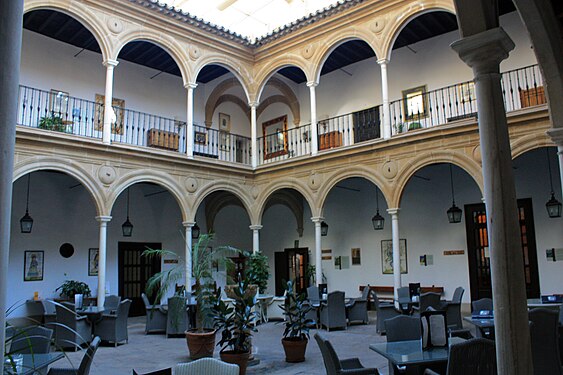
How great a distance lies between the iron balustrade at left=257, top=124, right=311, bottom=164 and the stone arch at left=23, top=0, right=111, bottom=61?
5617mm

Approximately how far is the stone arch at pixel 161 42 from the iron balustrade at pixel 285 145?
11.5 feet

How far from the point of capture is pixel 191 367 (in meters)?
3.76

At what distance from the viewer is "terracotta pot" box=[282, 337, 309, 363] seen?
25.2ft

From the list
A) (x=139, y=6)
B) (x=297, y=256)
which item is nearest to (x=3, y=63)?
(x=139, y=6)

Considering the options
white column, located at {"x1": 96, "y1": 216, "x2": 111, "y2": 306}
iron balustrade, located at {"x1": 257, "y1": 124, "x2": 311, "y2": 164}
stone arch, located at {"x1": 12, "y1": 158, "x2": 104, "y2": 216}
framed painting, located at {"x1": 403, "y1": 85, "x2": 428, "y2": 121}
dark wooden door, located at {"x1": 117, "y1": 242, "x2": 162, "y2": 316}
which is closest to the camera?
stone arch, located at {"x1": 12, "y1": 158, "x2": 104, "y2": 216}

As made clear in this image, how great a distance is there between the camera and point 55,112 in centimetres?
1100

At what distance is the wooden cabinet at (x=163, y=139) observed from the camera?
44.1 feet

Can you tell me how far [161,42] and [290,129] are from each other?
4.19m

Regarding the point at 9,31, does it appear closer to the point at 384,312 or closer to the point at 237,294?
the point at 237,294

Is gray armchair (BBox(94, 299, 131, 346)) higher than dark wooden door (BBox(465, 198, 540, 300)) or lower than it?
lower

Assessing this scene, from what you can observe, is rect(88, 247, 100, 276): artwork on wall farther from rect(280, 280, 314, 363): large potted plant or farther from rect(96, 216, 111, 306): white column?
rect(280, 280, 314, 363): large potted plant

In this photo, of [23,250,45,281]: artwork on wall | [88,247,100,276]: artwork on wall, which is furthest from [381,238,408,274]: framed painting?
[23,250,45,281]: artwork on wall

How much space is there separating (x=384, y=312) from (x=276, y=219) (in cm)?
799

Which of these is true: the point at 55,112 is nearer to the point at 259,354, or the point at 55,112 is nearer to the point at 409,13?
the point at 259,354
